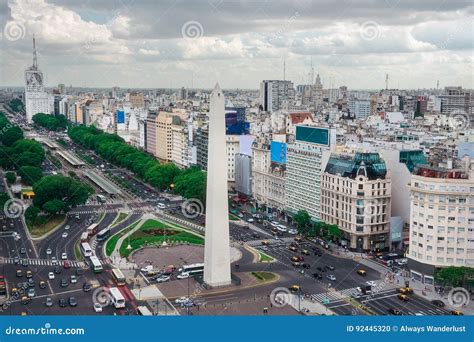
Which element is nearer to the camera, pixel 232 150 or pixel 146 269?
pixel 146 269

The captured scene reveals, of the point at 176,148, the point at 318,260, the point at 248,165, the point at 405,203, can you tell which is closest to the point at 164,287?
the point at 318,260

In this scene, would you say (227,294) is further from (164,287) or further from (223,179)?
(223,179)

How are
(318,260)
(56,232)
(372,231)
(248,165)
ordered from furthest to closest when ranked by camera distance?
(248,165) → (56,232) → (372,231) → (318,260)

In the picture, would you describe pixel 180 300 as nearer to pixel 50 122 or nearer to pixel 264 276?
pixel 264 276

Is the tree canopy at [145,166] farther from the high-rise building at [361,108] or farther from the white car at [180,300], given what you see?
the high-rise building at [361,108]

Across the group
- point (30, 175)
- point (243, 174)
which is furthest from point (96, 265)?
point (30, 175)

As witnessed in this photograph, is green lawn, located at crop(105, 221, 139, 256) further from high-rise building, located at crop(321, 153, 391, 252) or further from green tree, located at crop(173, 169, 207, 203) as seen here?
high-rise building, located at crop(321, 153, 391, 252)

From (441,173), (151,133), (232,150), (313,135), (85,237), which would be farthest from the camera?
(151,133)
